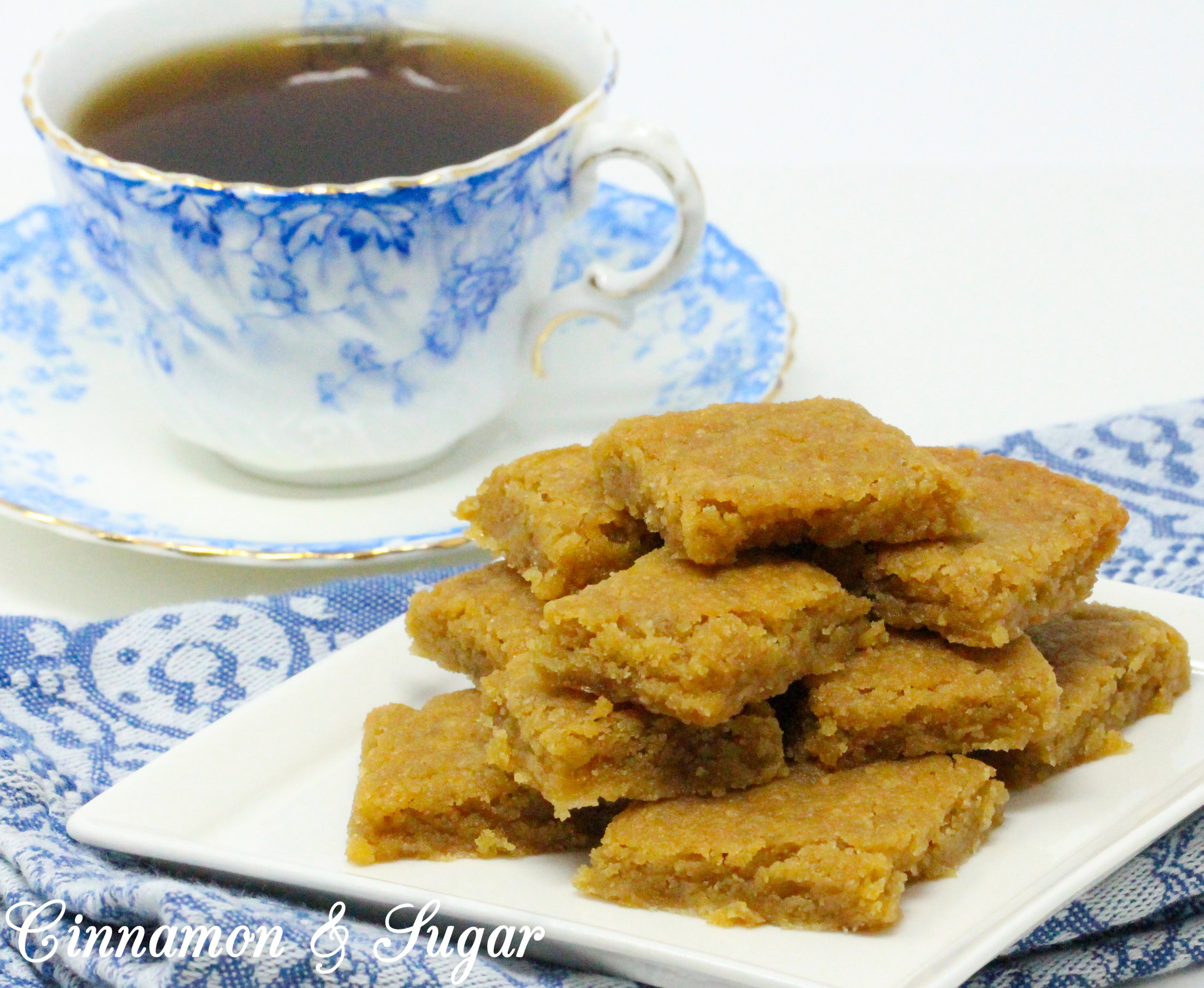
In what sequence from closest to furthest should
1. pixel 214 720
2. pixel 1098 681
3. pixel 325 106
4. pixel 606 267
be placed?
pixel 1098 681, pixel 214 720, pixel 325 106, pixel 606 267

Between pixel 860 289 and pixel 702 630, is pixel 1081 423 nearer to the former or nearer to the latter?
pixel 860 289

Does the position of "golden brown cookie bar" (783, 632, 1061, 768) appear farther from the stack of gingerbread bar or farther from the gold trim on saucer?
the gold trim on saucer

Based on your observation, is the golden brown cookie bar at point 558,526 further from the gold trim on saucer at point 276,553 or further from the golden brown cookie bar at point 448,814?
the gold trim on saucer at point 276,553

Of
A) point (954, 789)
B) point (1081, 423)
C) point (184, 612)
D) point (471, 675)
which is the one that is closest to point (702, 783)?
point (954, 789)

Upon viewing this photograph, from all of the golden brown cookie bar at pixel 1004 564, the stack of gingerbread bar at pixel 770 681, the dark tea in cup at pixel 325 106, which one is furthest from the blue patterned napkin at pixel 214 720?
the dark tea in cup at pixel 325 106

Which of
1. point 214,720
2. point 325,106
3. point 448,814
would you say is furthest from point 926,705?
point 325,106

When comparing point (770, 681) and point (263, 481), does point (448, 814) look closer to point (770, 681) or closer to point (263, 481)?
point (770, 681)

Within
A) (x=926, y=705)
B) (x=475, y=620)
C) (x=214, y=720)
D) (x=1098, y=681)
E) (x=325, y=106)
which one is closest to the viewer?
(x=926, y=705)
